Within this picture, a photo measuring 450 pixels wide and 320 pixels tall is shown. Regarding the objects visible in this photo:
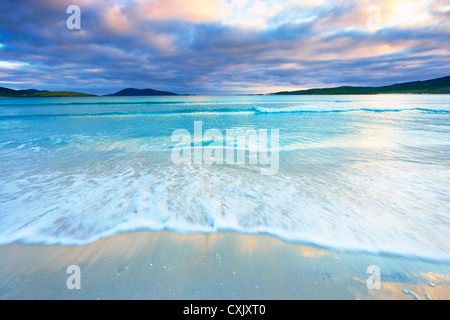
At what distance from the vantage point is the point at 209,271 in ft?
7.34

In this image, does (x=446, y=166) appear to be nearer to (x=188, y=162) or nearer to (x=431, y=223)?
(x=431, y=223)

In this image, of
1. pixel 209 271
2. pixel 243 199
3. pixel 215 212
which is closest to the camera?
pixel 209 271

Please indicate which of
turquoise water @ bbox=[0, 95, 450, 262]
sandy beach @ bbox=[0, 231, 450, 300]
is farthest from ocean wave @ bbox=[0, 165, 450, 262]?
sandy beach @ bbox=[0, 231, 450, 300]

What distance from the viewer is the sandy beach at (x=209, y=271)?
200 centimetres

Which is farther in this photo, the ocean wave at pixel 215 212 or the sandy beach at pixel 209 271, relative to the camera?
the ocean wave at pixel 215 212

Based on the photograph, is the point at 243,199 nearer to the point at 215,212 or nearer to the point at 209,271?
the point at 215,212

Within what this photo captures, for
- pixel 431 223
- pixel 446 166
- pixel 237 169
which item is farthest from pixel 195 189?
pixel 446 166

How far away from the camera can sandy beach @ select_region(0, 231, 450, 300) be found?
2.00 m

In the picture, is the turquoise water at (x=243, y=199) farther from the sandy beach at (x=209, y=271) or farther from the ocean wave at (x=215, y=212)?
the sandy beach at (x=209, y=271)

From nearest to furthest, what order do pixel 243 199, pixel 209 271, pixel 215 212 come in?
pixel 209 271 < pixel 215 212 < pixel 243 199

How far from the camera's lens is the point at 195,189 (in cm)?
429

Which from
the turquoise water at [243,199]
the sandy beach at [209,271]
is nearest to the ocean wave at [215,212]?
the turquoise water at [243,199]

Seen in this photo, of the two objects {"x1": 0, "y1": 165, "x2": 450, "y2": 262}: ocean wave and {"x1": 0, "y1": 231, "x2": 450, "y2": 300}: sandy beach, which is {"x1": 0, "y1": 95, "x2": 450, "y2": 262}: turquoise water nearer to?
{"x1": 0, "y1": 165, "x2": 450, "y2": 262}: ocean wave

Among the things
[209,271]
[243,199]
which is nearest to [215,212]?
[243,199]
